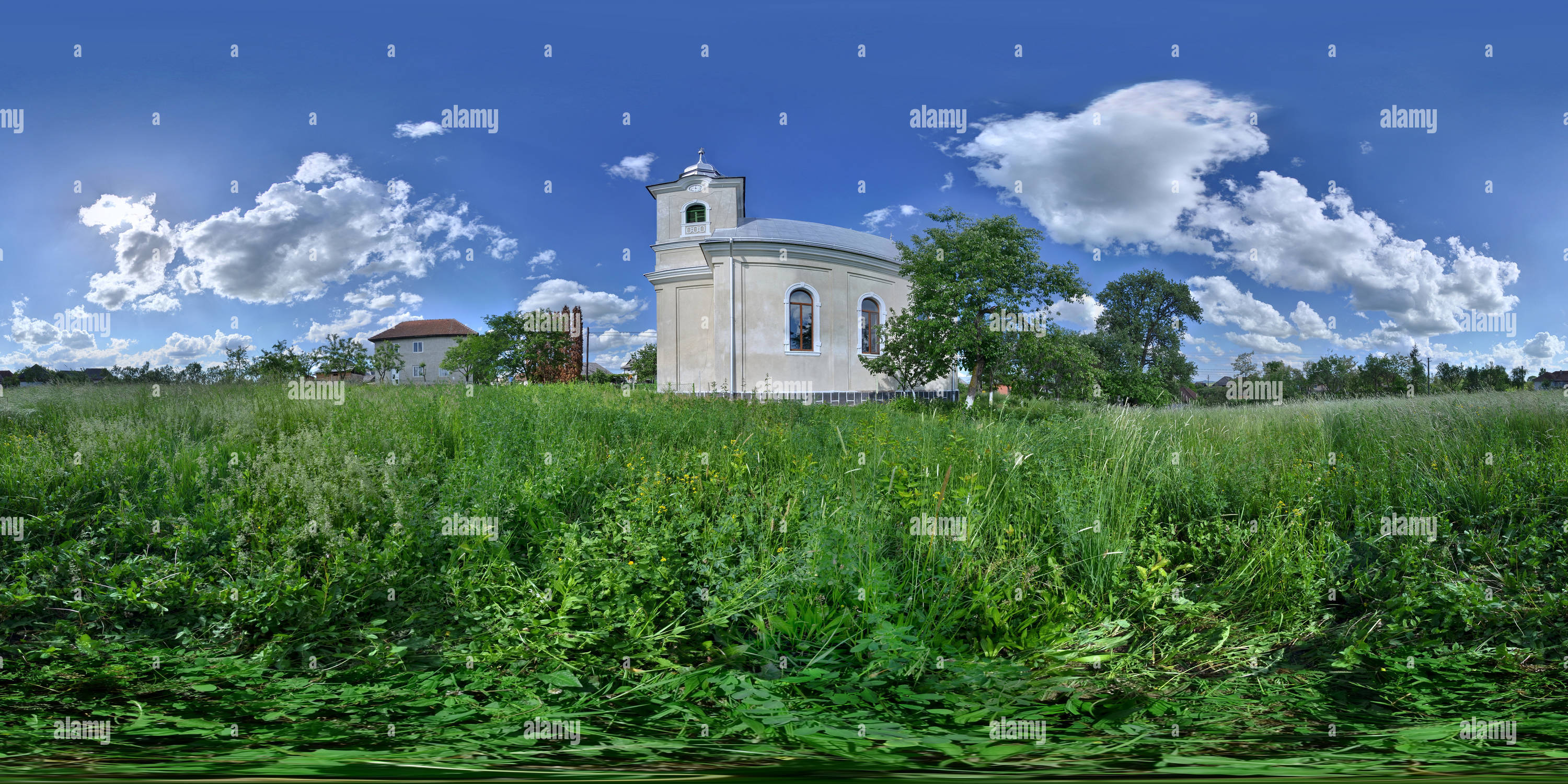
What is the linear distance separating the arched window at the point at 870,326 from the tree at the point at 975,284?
4.89m

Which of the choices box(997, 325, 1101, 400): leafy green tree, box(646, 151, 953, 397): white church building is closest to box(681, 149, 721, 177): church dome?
box(646, 151, 953, 397): white church building

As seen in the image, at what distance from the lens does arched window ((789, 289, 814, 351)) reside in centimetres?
2034

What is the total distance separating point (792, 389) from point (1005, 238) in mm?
8068

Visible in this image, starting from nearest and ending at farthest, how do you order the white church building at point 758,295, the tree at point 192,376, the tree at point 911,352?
the tree at point 192,376 < the tree at point 911,352 < the white church building at point 758,295

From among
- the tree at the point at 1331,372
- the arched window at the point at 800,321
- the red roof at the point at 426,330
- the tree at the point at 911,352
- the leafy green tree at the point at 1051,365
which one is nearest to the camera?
the leafy green tree at the point at 1051,365

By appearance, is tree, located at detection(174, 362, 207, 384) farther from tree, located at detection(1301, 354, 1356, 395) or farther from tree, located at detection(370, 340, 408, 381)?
tree, located at detection(1301, 354, 1356, 395)

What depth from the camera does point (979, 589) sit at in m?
3.12

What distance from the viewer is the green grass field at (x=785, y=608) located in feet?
7.25

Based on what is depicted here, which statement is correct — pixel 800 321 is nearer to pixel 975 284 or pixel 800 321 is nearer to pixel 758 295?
pixel 758 295

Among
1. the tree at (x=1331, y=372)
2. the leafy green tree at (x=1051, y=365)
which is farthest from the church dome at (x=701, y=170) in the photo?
the tree at (x=1331, y=372)

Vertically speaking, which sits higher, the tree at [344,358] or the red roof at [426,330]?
the red roof at [426,330]

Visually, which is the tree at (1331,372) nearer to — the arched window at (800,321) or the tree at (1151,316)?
the tree at (1151,316)

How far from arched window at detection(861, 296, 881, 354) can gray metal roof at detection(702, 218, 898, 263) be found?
5.64ft

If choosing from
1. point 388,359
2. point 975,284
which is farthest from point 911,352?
point 388,359
